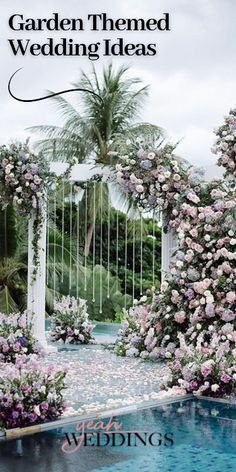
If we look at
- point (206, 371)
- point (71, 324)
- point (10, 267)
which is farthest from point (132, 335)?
point (10, 267)

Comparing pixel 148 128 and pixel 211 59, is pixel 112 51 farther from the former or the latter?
pixel 148 128

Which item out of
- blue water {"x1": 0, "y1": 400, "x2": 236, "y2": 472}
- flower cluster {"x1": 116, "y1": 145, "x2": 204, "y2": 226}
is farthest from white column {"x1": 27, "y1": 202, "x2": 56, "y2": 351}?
blue water {"x1": 0, "y1": 400, "x2": 236, "y2": 472}

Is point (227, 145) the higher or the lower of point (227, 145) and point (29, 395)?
the higher

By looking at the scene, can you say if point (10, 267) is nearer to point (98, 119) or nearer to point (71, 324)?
point (71, 324)

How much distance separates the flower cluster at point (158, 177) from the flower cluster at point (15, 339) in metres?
2.07

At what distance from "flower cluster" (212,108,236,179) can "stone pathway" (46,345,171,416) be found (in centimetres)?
254

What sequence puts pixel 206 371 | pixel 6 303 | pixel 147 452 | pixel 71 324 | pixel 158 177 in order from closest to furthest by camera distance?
pixel 147 452, pixel 206 371, pixel 158 177, pixel 71 324, pixel 6 303

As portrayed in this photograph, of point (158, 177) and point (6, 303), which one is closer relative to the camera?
point (158, 177)

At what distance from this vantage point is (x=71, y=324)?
10828 millimetres

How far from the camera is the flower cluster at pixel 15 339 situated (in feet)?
26.0

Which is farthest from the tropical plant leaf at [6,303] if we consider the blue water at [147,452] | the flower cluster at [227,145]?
the blue water at [147,452]

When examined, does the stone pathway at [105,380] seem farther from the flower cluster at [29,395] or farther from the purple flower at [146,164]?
the purple flower at [146,164]

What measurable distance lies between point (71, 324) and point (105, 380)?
3637 mm

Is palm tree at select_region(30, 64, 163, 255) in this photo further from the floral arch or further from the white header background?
the floral arch
